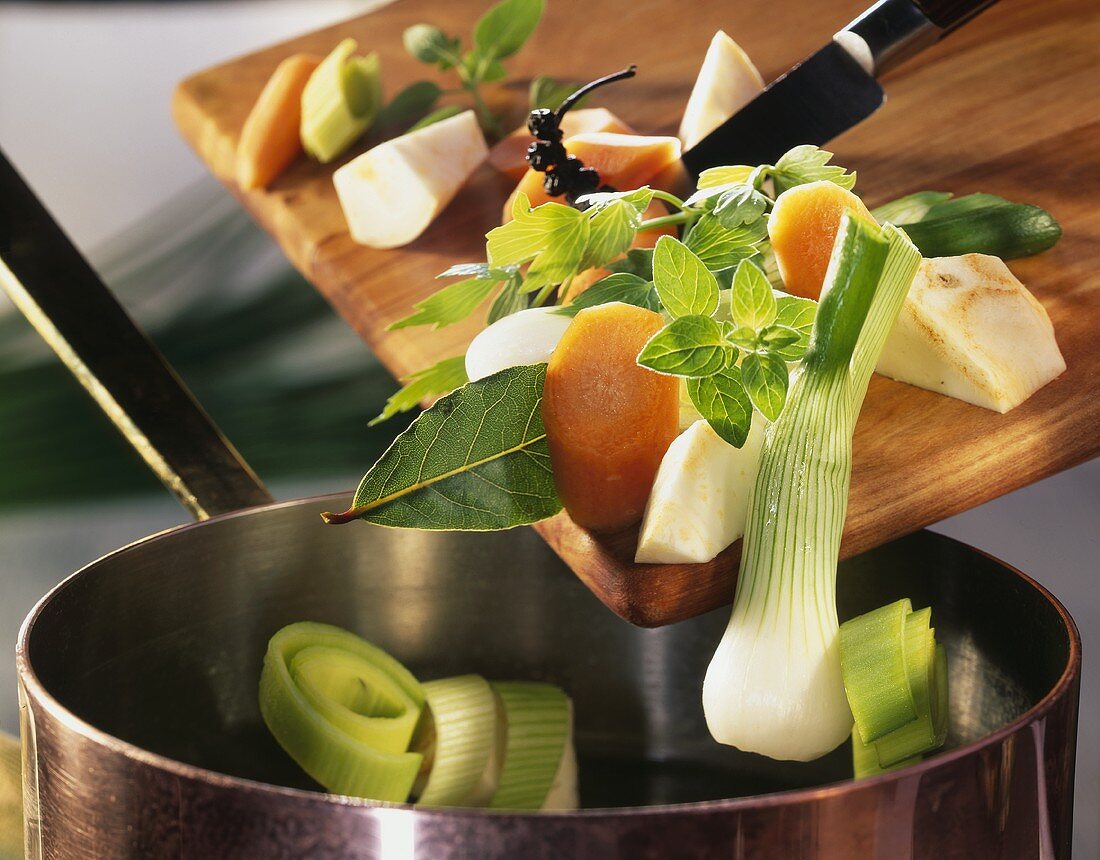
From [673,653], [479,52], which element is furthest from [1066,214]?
[479,52]

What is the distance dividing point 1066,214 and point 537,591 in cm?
38

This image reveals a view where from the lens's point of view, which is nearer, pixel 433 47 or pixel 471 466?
pixel 471 466

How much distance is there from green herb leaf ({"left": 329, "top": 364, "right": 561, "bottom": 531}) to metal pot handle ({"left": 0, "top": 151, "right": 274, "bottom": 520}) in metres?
0.16

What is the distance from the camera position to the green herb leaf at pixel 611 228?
0.53 m

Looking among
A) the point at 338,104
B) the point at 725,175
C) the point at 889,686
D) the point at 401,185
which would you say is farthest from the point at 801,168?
the point at 338,104

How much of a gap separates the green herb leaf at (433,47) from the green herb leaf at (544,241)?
0.52m

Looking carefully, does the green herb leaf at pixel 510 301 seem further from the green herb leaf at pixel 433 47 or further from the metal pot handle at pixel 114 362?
the green herb leaf at pixel 433 47

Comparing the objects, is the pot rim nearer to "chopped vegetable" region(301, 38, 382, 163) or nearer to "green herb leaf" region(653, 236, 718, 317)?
"green herb leaf" region(653, 236, 718, 317)

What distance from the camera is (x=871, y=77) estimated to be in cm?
76

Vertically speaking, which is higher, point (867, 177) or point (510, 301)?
point (510, 301)

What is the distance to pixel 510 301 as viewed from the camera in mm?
608

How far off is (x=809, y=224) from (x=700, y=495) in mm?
126

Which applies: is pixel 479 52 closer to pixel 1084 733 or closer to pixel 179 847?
pixel 1084 733

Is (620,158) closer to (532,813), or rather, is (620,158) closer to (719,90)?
(719,90)
